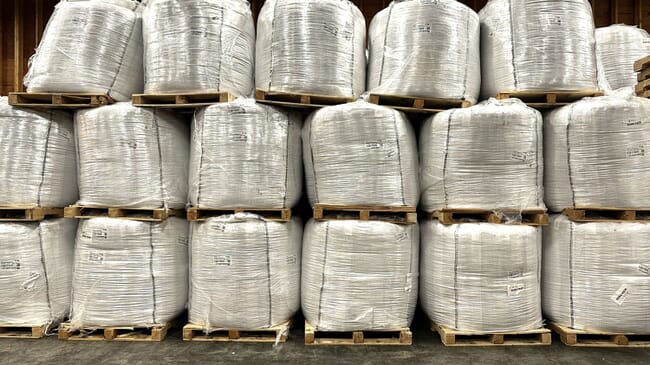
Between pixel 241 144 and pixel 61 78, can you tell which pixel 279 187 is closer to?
pixel 241 144

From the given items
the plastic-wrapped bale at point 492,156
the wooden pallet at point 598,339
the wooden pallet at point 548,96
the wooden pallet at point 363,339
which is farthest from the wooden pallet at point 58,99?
the wooden pallet at point 598,339

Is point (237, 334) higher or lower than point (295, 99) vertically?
lower

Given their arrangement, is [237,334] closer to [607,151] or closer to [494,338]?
[494,338]

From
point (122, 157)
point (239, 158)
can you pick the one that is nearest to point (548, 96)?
point (239, 158)

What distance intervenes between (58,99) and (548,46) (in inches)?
192

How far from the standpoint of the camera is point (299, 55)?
3559mm

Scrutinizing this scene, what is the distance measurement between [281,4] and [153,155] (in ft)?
6.49

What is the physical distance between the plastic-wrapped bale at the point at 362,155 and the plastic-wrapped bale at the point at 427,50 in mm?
415

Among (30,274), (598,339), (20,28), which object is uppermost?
(20,28)

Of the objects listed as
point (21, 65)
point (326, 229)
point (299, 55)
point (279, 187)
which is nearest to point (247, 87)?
point (299, 55)

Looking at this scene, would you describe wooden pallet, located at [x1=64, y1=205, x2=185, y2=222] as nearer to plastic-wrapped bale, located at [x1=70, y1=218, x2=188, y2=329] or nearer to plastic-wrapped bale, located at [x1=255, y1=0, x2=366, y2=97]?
plastic-wrapped bale, located at [x1=70, y1=218, x2=188, y2=329]

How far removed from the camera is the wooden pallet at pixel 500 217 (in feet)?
11.1

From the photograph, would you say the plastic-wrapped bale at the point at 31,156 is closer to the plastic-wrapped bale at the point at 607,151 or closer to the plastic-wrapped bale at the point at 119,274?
the plastic-wrapped bale at the point at 119,274

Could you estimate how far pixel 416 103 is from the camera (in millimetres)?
3621
